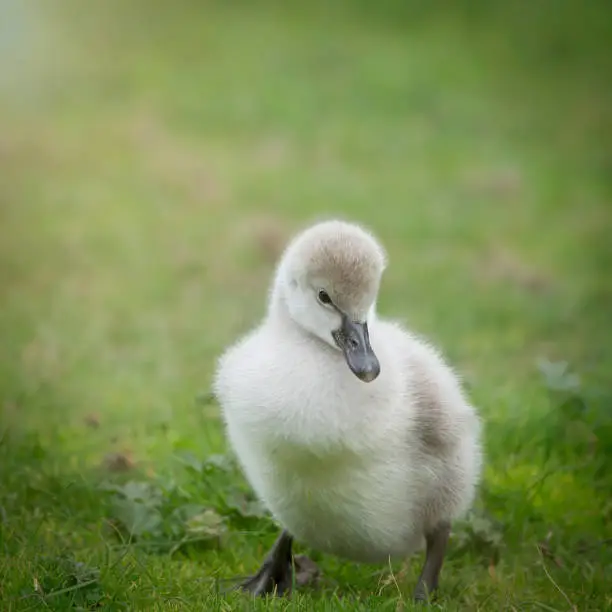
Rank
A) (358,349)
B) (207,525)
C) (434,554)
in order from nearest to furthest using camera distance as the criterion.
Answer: (358,349), (434,554), (207,525)

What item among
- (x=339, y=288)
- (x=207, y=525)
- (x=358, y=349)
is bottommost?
(x=207, y=525)

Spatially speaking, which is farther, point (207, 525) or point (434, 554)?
point (207, 525)

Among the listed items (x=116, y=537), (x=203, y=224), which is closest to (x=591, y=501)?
(x=116, y=537)

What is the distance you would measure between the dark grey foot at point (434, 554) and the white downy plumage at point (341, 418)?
40 millimetres

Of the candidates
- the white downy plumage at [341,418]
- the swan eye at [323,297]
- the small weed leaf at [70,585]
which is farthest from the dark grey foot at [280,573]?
the swan eye at [323,297]

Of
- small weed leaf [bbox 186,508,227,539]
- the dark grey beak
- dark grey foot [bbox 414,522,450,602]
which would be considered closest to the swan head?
the dark grey beak

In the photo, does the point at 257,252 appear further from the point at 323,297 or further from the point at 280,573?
the point at 323,297

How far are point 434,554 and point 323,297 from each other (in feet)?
3.41

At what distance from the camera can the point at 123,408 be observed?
6227 mm

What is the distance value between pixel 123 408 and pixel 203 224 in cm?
348

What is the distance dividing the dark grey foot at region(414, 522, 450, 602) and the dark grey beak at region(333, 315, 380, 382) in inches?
30.8

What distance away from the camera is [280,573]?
434 cm

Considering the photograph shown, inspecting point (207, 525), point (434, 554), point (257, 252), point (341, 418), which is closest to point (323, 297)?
point (341, 418)

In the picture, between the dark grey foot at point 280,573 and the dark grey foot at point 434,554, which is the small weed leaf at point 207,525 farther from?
the dark grey foot at point 434,554
